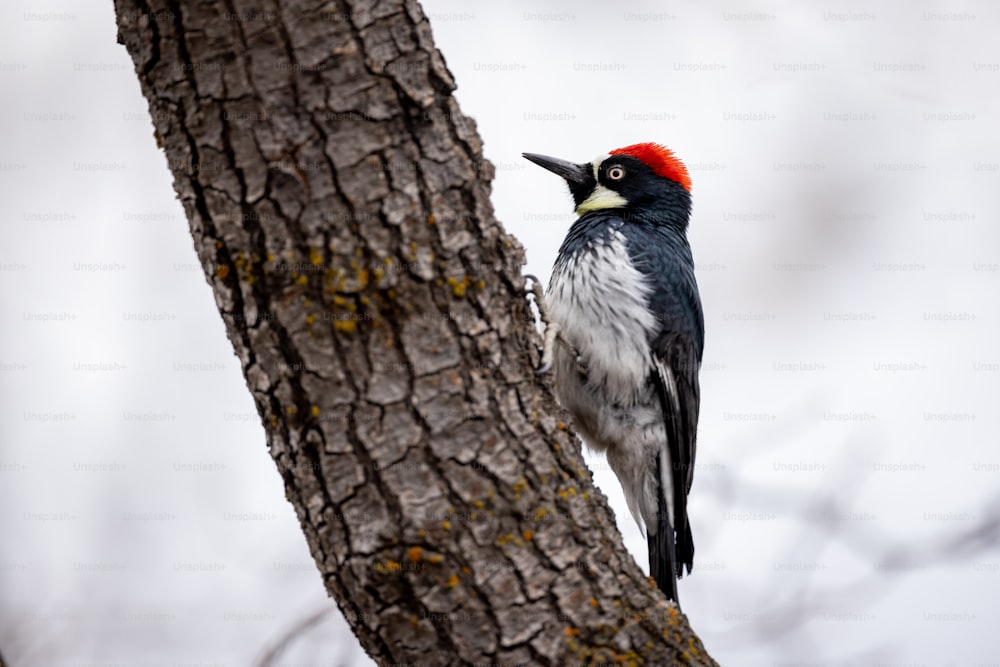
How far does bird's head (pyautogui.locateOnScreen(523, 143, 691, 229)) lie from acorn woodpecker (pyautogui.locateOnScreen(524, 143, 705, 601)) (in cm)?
26

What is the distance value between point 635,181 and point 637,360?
1133 millimetres

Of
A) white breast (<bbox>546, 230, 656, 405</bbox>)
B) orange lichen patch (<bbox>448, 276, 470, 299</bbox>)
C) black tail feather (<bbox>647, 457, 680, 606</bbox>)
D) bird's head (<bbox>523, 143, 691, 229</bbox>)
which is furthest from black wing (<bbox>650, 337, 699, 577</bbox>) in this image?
orange lichen patch (<bbox>448, 276, 470, 299</bbox>)

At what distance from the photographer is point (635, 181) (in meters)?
4.56

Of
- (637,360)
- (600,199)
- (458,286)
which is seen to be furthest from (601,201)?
(458,286)

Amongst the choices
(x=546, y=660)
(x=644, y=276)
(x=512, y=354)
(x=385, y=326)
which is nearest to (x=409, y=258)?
(x=385, y=326)

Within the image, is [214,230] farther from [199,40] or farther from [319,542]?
[319,542]

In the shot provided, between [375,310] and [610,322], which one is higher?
[375,310]

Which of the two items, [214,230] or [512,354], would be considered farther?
[512,354]

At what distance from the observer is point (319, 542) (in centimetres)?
209

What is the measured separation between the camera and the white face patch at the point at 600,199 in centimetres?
452

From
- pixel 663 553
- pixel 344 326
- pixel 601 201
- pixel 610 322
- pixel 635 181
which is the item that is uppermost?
pixel 344 326

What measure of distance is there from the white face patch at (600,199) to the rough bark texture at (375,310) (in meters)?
2.44

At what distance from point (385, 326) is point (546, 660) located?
87 centimetres

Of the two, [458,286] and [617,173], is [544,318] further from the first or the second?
[458,286]
